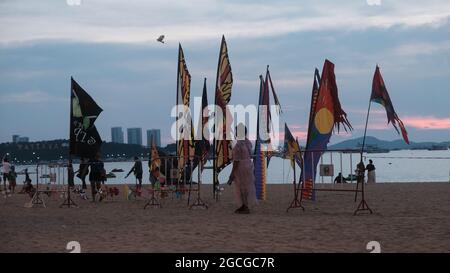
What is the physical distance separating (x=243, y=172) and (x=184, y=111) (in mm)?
3350

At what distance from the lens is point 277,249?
8.63 metres

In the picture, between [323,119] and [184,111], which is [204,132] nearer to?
[184,111]

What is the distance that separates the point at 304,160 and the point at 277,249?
7.33 metres

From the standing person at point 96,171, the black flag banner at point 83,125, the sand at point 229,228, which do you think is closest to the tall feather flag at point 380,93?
the sand at point 229,228

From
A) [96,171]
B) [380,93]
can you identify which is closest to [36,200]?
[96,171]

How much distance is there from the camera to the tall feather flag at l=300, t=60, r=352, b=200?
1479 centimetres

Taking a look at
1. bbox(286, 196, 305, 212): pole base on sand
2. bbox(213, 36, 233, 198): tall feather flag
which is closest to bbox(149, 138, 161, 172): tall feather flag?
bbox(213, 36, 233, 198): tall feather flag

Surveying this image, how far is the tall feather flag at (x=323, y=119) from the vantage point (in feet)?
48.5

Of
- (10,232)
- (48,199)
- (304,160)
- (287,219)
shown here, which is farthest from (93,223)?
(48,199)

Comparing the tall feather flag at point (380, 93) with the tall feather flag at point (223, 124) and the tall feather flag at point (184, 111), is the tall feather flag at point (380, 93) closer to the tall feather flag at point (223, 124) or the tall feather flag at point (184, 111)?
the tall feather flag at point (223, 124)

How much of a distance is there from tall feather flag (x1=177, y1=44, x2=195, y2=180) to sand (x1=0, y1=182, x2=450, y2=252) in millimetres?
1213

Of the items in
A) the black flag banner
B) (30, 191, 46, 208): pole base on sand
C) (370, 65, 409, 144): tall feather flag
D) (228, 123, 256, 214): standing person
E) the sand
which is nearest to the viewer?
the sand

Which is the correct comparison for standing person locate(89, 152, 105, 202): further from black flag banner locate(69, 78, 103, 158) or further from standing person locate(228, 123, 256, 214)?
standing person locate(228, 123, 256, 214)

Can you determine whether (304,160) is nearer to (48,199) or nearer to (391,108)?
(391,108)
